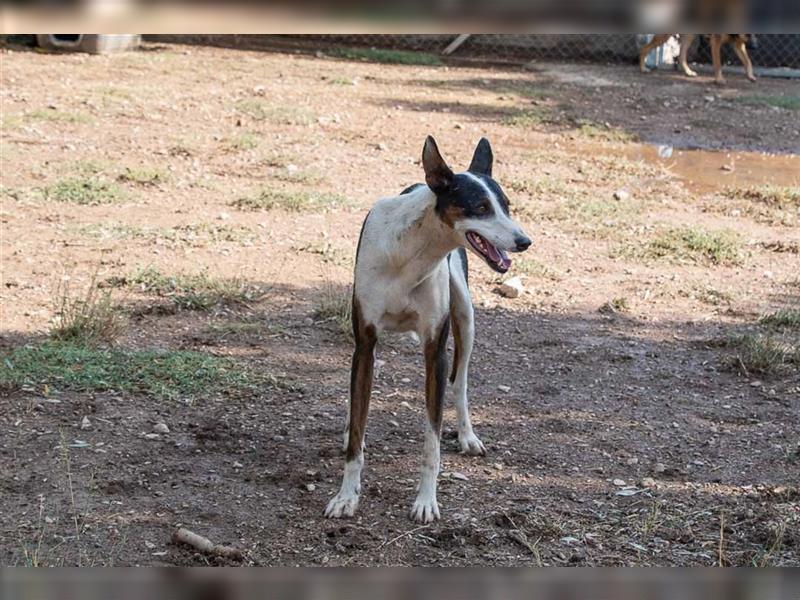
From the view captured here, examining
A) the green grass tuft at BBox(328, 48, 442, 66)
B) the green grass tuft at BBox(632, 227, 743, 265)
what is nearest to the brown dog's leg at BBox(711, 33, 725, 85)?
the green grass tuft at BBox(328, 48, 442, 66)

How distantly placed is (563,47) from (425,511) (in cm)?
1337

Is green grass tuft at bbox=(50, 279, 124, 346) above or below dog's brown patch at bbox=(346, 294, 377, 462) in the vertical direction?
below

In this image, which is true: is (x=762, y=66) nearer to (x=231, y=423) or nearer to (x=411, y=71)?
(x=411, y=71)

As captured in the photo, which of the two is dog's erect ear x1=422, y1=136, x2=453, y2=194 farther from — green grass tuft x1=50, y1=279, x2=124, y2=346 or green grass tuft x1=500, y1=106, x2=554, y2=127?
green grass tuft x1=500, y1=106, x2=554, y2=127

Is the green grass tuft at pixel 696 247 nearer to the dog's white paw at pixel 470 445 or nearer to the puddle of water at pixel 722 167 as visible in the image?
the puddle of water at pixel 722 167

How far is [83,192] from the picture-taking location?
7.85 metres

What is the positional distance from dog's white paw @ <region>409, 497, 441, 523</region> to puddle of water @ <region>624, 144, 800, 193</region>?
6.06 metres

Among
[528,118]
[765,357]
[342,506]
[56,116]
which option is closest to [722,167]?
[528,118]

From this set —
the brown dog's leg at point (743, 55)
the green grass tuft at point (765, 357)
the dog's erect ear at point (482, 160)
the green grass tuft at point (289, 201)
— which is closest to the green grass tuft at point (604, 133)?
the green grass tuft at point (289, 201)

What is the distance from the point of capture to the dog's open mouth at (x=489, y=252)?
3627 millimetres

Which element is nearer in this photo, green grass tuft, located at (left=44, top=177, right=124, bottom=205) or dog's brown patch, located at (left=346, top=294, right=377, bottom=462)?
dog's brown patch, located at (left=346, top=294, right=377, bottom=462)

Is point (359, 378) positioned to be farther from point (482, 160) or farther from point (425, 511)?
point (482, 160)

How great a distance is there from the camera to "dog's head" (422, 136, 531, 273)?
360cm
